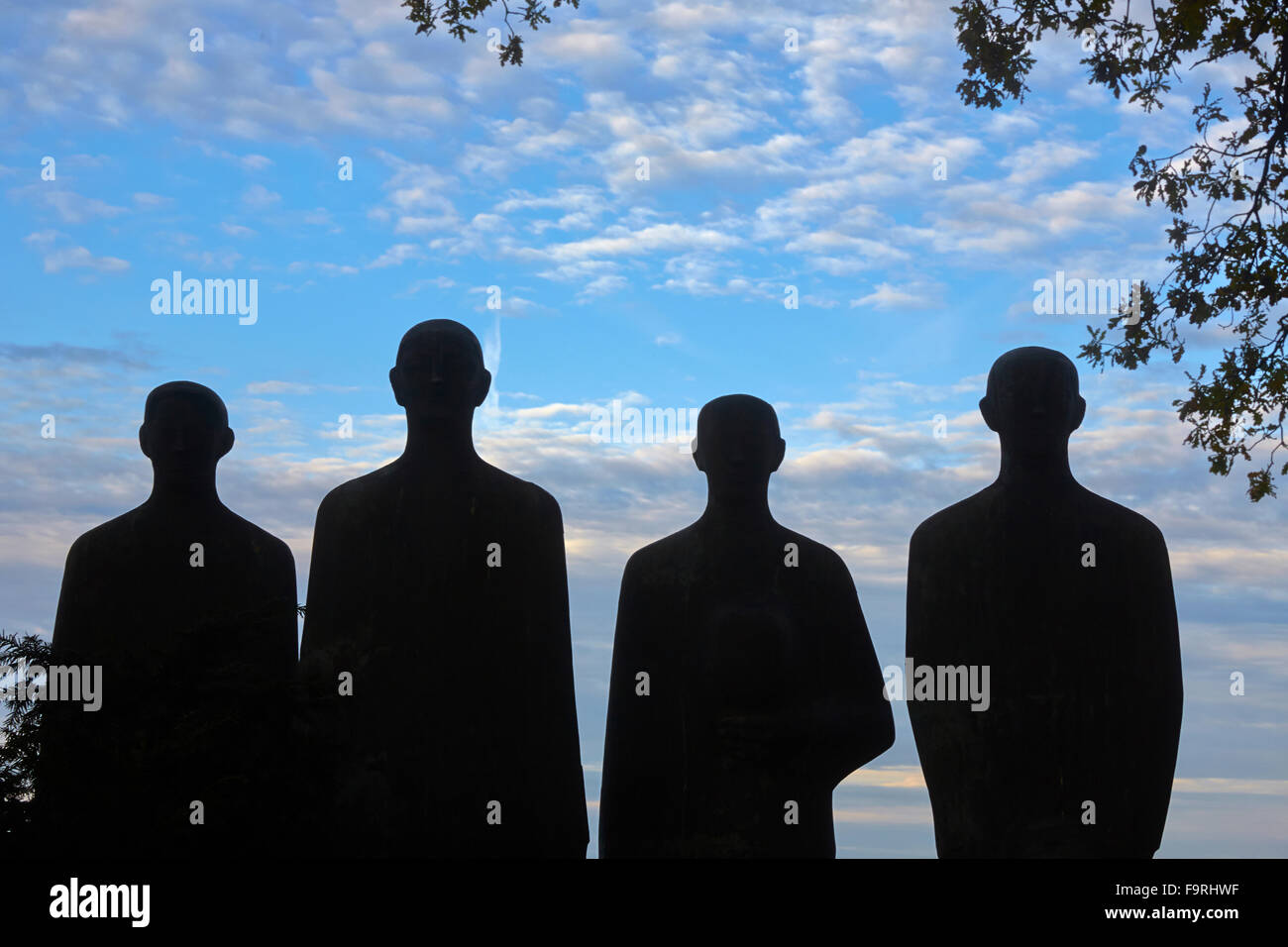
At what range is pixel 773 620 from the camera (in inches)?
344

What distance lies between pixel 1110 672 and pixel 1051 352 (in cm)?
186

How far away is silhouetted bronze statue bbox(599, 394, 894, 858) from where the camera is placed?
28.4ft

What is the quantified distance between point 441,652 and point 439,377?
5.00 feet

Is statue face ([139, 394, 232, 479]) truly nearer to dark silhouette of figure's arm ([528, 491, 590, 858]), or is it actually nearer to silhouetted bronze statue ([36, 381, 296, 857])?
silhouetted bronze statue ([36, 381, 296, 857])

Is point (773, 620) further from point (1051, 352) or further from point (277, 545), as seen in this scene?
point (277, 545)

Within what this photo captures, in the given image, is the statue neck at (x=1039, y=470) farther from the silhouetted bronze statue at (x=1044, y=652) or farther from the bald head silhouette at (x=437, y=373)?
the bald head silhouette at (x=437, y=373)

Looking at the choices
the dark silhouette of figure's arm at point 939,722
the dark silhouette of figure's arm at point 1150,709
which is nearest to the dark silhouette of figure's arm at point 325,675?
the dark silhouette of figure's arm at point 939,722

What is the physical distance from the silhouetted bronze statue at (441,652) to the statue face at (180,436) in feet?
4.39

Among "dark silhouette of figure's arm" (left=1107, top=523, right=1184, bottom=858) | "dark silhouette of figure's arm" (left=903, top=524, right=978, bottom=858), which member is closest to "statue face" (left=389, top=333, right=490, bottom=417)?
"dark silhouette of figure's arm" (left=903, top=524, right=978, bottom=858)

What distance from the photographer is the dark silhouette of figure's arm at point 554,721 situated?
8453mm

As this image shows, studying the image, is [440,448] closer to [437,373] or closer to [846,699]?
[437,373]
